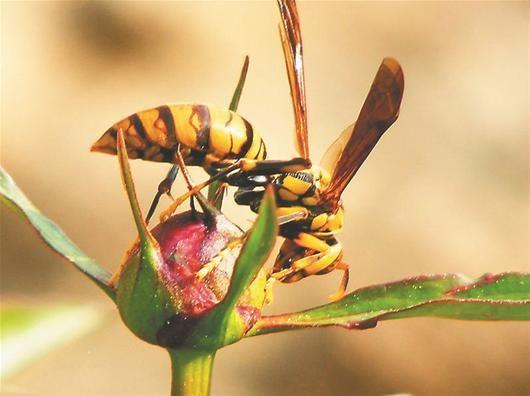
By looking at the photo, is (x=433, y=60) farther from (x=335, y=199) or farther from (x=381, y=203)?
(x=335, y=199)

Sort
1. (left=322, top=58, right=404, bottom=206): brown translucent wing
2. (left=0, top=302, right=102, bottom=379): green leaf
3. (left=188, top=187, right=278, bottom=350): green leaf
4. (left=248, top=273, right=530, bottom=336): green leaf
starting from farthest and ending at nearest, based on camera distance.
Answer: (left=0, top=302, right=102, bottom=379): green leaf, (left=322, top=58, right=404, bottom=206): brown translucent wing, (left=248, top=273, right=530, bottom=336): green leaf, (left=188, top=187, right=278, bottom=350): green leaf

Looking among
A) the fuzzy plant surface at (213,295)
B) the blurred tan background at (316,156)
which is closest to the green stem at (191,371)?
the fuzzy plant surface at (213,295)

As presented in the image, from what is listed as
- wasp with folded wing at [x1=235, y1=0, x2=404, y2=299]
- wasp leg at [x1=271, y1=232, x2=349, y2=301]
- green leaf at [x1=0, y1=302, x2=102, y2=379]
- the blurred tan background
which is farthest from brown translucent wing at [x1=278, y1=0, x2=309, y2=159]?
the blurred tan background

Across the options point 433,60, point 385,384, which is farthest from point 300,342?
point 433,60

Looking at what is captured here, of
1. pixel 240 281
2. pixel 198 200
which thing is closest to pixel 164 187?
pixel 198 200

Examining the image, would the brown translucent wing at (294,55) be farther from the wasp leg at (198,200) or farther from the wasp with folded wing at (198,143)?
the wasp leg at (198,200)

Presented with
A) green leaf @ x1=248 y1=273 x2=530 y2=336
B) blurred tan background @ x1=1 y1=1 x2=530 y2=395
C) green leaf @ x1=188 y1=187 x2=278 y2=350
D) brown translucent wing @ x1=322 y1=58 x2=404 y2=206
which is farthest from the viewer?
blurred tan background @ x1=1 y1=1 x2=530 y2=395

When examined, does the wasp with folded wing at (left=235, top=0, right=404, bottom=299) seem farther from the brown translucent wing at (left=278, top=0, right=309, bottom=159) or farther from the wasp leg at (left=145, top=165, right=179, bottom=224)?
the wasp leg at (left=145, top=165, right=179, bottom=224)

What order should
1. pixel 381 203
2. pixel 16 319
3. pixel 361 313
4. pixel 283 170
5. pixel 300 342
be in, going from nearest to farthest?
pixel 361 313
pixel 283 170
pixel 16 319
pixel 300 342
pixel 381 203
